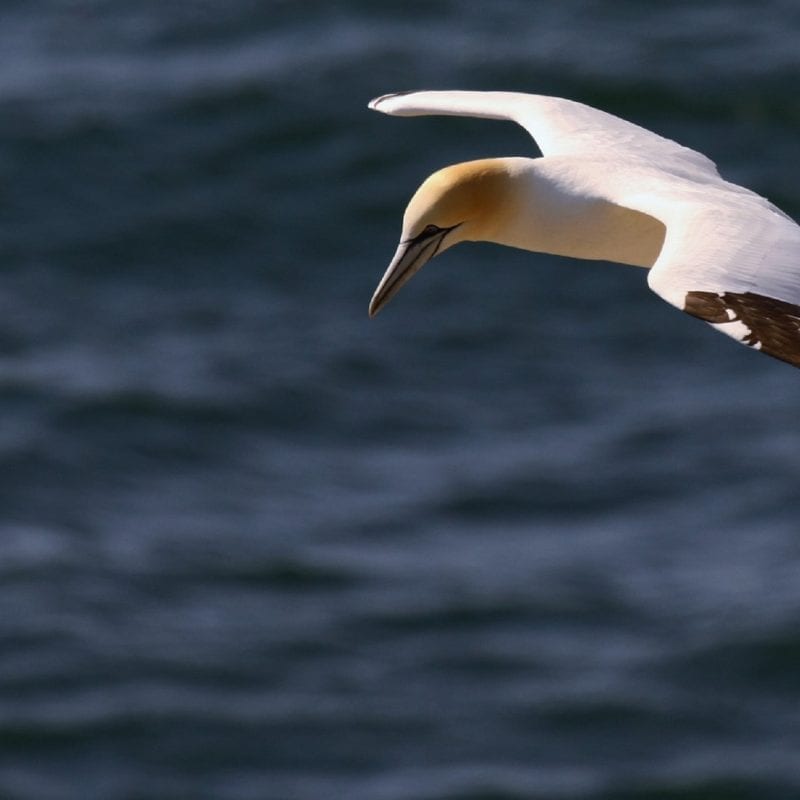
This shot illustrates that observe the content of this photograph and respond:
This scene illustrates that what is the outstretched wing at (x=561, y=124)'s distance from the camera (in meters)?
10.3

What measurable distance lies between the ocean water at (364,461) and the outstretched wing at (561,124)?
9417mm

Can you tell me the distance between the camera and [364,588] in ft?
69.4

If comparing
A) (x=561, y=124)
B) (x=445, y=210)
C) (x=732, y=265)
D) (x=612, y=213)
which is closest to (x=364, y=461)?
(x=561, y=124)

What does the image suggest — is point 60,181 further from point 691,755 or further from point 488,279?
point 691,755

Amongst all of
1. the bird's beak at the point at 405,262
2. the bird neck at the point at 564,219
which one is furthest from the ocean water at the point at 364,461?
the bird's beak at the point at 405,262

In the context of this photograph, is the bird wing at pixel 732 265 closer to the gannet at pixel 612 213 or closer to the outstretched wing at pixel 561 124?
the gannet at pixel 612 213

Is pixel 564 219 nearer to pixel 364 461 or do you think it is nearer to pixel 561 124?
pixel 561 124

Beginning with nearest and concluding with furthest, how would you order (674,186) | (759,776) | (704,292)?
(704,292)
(674,186)
(759,776)

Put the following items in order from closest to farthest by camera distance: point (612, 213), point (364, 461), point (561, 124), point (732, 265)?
point (732, 265) → point (612, 213) → point (561, 124) → point (364, 461)

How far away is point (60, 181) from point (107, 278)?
1.14m

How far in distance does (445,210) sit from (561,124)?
4.51 ft

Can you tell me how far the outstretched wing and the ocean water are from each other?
9.42 m

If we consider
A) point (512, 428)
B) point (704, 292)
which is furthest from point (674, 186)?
point (512, 428)

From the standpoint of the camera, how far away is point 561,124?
1077 centimetres
